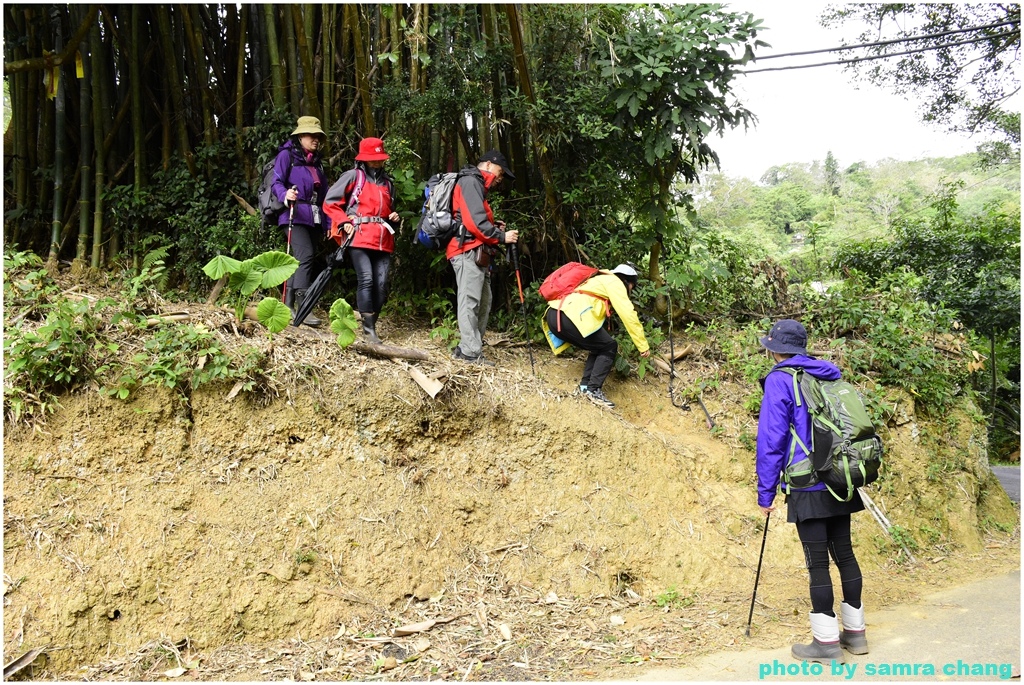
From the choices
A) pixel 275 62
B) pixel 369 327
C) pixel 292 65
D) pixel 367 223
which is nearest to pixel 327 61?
pixel 292 65

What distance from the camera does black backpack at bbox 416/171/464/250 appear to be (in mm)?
6160

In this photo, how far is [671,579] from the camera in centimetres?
537

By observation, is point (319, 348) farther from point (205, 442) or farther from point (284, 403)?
point (205, 442)

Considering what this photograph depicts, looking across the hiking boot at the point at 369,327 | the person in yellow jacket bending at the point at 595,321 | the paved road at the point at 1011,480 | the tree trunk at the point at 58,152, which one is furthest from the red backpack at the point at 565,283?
the paved road at the point at 1011,480

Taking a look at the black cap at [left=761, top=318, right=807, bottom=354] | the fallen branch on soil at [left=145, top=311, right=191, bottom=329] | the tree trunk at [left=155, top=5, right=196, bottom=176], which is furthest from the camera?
the tree trunk at [left=155, top=5, right=196, bottom=176]

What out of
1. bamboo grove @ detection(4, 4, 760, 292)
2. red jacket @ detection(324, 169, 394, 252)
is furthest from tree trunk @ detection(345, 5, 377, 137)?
red jacket @ detection(324, 169, 394, 252)

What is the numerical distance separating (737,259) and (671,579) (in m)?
4.02

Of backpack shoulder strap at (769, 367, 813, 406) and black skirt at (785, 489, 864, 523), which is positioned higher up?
backpack shoulder strap at (769, 367, 813, 406)

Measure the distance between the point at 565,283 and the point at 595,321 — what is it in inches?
16.2

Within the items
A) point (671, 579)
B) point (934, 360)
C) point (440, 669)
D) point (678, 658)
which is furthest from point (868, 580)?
point (440, 669)

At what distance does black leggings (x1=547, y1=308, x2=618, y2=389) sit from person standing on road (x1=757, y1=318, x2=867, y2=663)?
94.8 inches

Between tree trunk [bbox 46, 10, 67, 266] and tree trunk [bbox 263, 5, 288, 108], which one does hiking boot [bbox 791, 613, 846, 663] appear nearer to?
tree trunk [bbox 263, 5, 288, 108]

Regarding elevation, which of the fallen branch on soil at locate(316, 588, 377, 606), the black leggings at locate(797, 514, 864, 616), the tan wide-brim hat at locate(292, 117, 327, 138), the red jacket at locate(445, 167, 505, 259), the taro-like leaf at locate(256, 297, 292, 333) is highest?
the tan wide-brim hat at locate(292, 117, 327, 138)

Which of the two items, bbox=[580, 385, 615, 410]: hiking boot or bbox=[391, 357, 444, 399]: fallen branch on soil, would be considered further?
bbox=[580, 385, 615, 410]: hiking boot
